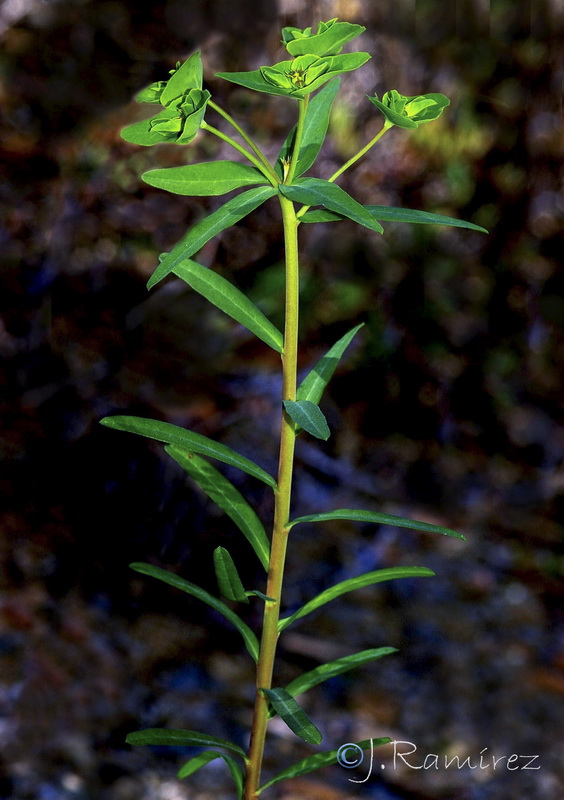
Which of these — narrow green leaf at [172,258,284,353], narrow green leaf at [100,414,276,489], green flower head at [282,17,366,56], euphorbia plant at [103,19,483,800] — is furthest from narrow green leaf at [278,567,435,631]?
green flower head at [282,17,366,56]

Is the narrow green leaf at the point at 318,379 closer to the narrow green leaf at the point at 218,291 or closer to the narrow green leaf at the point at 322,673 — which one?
the narrow green leaf at the point at 218,291

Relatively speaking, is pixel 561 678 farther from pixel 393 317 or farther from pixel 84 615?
pixel 393 317

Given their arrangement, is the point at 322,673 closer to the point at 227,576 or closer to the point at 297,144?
the point at 227,576

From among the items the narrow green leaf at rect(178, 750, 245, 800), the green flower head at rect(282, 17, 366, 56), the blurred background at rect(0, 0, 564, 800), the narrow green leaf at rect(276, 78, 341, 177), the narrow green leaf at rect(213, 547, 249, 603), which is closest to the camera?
the green flower head at rect(282, 17, 366, 56)

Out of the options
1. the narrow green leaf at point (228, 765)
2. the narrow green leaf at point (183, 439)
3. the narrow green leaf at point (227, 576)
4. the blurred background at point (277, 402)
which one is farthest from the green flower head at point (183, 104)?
the blurred background at point (277, 402)

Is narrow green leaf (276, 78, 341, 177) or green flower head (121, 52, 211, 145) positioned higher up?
green flower head (121, 52, 211, 145)

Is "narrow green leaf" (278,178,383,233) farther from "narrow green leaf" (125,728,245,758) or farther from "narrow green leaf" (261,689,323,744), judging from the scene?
"narrow green leaf" (125,728,245,758)

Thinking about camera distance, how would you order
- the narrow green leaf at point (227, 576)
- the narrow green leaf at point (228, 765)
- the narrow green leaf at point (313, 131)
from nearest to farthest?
the narrow green leaf at point (313, 131) < the narrow green leaf at point (227, 576) < the narrow green leaf at point (228, 765)
